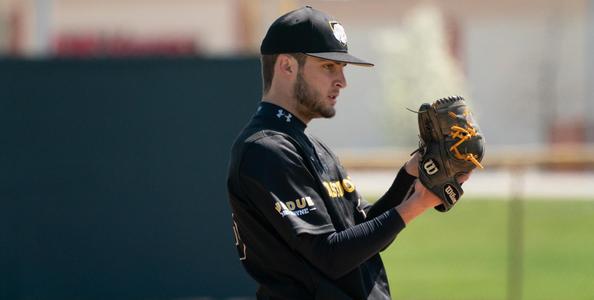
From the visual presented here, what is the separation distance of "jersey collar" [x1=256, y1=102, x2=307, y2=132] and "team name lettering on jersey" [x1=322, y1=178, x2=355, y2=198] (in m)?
0.22

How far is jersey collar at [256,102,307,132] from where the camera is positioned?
11.0 ft

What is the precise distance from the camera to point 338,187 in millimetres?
3406

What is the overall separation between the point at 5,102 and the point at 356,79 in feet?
92.6

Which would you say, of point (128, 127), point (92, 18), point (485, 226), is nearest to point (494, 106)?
point (92, 18)

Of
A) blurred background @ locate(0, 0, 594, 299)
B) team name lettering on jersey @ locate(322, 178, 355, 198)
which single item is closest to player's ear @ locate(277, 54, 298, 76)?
team name lettering on jersey @ locate(322, 178, 355, 198)

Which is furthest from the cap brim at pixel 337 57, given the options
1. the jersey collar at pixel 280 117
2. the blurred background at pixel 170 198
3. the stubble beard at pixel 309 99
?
the blurred background at pixel 170 198

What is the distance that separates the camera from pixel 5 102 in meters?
7.57

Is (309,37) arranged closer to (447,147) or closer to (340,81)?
(340,81)

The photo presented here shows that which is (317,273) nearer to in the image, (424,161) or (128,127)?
(424,161)

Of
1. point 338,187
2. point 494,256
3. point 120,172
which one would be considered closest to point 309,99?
point 338,187

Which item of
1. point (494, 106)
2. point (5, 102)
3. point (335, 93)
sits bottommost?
point (494, 106)

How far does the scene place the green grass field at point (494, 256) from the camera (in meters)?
8.74

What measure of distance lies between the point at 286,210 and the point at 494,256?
20.6 ft

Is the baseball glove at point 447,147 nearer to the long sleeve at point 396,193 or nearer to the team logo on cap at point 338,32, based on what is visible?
the long sleeve at point 396,193
